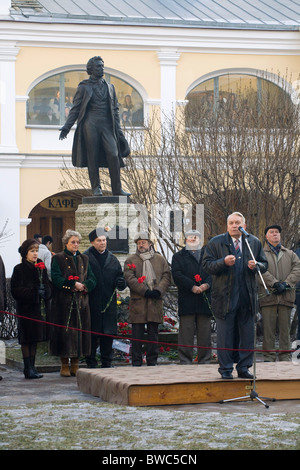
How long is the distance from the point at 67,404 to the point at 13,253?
60.2ft

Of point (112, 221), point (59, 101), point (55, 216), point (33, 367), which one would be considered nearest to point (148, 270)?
point (112, 221)

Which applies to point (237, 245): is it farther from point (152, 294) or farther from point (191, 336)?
point (191, 336)

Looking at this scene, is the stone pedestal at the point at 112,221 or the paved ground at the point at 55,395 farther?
the stone pedestal at the point at 112,221

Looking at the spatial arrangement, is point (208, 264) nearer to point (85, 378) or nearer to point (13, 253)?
point (85, 378)

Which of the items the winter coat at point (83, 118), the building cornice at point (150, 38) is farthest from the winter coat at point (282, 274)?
the building cornice at point (150, 38)

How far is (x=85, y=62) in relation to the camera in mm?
29203

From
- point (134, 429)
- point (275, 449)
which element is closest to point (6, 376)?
point (134, 429)

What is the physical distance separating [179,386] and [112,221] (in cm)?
467

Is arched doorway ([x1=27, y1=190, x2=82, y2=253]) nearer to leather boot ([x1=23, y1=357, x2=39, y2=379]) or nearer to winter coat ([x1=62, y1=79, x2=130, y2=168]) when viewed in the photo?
winter coat ([x1=62, y1=79, x2=130, y2=168])

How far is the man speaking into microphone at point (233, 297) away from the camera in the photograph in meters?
10.6

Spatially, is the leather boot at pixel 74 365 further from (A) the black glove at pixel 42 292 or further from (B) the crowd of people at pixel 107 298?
(A) the black glove at pixel 42 292

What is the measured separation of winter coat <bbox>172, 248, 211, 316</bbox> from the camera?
13.2 metres

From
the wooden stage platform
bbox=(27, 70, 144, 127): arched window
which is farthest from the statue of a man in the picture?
bbox=(27, 70, 144, 127): arched window

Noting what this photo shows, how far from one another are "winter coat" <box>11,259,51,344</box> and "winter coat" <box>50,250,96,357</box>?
0.50 feet
